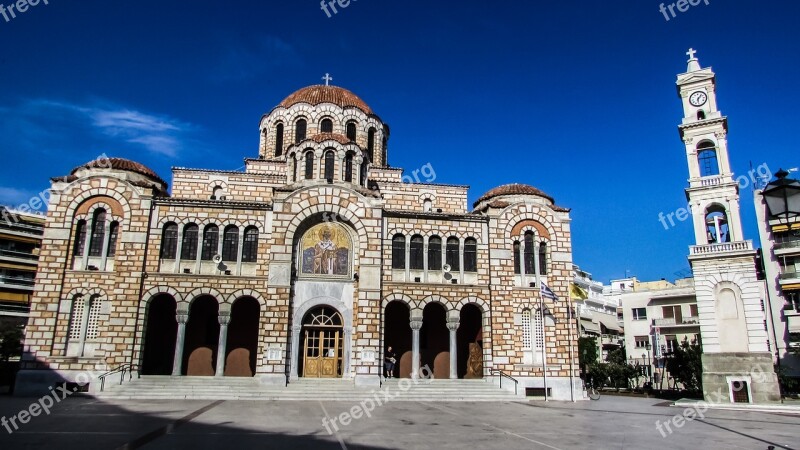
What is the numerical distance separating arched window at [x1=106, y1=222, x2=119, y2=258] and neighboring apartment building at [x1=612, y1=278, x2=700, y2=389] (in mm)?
36336

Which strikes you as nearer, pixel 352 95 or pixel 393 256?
pixel 393 256

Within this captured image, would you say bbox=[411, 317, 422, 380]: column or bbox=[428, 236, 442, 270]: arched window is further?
bbox=[428, 236, 442, 270]: arched window

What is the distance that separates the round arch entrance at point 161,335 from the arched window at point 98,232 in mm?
3394

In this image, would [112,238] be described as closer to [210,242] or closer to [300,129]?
[210,242]

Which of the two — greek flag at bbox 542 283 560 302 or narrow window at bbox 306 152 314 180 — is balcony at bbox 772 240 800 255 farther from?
narrow window at bbox 306 152 314 180

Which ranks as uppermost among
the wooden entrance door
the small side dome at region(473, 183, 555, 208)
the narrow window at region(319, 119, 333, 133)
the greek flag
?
the narrow window at region(319, 119, 333, 133)

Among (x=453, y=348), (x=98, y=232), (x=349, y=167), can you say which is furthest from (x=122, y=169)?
(x=453, y=348)

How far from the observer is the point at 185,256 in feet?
85.8

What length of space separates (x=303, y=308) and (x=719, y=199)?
20344 millimetres

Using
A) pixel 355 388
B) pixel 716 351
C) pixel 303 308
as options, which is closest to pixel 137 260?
pixel 303 308

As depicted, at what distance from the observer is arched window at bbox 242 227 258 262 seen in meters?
26.5

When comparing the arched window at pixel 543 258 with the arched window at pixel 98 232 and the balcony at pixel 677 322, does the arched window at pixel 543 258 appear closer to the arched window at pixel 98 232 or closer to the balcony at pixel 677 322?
the arched window at pixel 98 232

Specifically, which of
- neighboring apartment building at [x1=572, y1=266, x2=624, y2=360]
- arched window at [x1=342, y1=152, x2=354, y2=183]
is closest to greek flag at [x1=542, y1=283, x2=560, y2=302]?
arched window at [x1=342, y1=152, x2=354, y2=183]

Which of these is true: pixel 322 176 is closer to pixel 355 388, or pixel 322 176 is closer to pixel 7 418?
pixel 355 388
